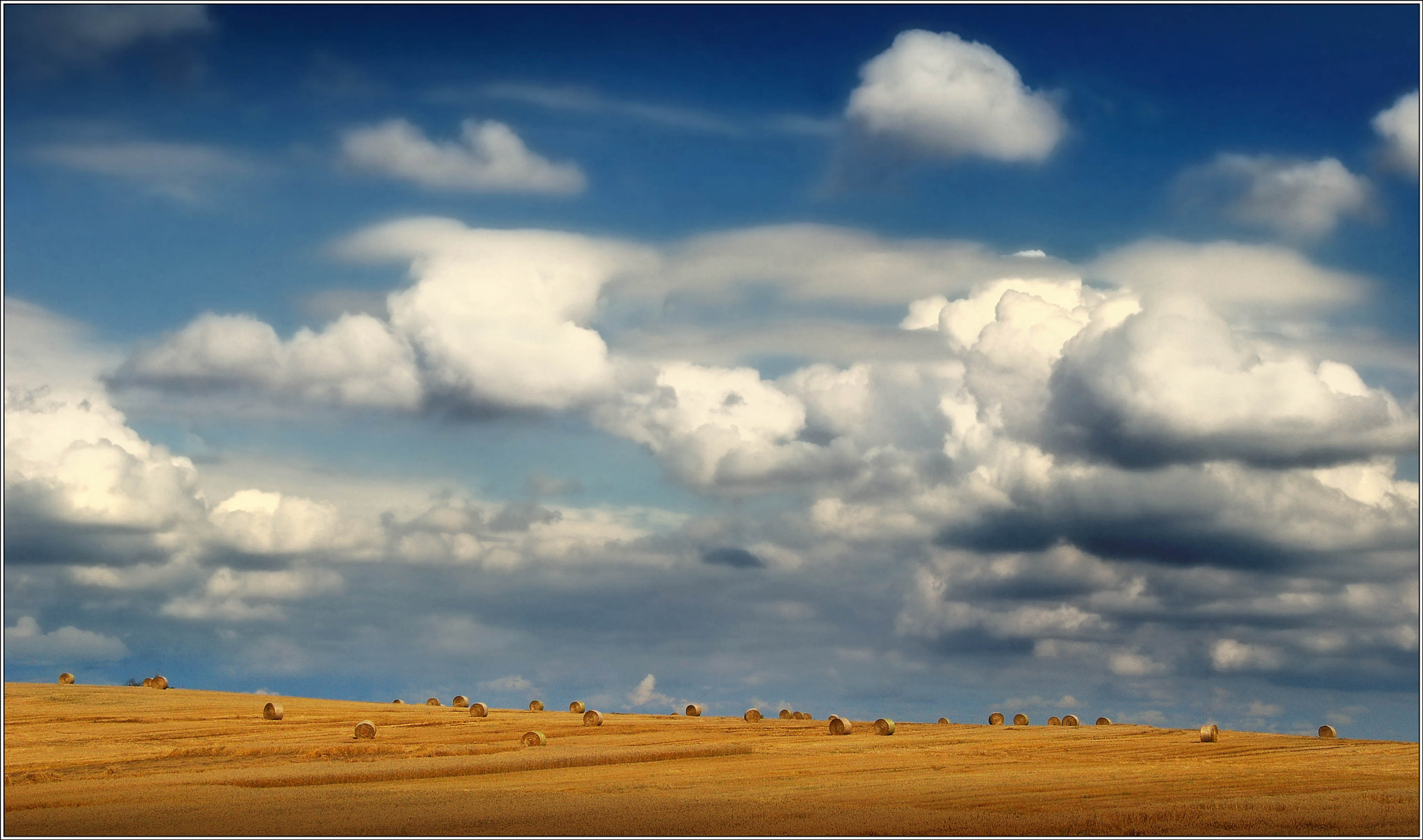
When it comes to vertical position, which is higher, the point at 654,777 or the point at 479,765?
the point at 479,765

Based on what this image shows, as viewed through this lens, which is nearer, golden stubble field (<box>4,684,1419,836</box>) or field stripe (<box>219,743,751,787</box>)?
golden stubble field (<box>4,684,1419,836</box>)

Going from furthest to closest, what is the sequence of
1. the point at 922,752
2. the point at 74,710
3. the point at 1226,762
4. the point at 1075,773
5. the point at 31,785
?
the point at 74,710 < the point at 922,752 < the point at 1226,762 < the point at 1075,773 < the point at 31,785

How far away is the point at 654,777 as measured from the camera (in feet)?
114

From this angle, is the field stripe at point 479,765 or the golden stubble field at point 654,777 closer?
the golden stubble field at point 654,777

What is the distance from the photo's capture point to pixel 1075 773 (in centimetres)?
3625

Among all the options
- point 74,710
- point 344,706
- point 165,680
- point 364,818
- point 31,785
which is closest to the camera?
point 364,818

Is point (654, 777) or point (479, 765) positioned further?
point (479, 765)

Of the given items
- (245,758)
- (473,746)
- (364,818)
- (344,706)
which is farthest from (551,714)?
(364,818)

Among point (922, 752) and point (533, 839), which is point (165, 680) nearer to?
point (922, 752)

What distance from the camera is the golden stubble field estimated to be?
2628cm

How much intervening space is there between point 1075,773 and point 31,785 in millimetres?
26472

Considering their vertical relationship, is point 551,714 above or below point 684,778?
above

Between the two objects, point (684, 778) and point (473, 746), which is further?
point (473, 746)

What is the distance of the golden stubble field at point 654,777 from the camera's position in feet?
86.2
